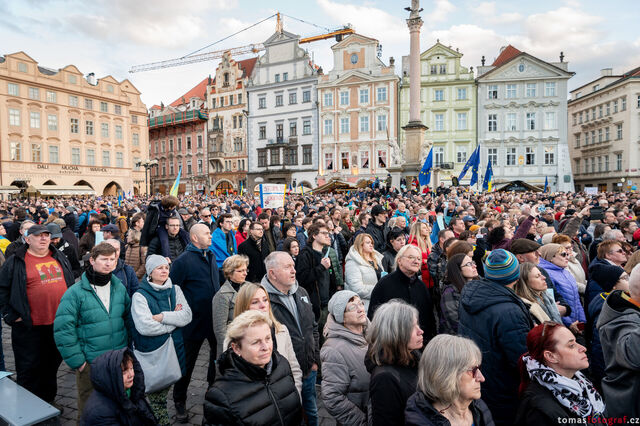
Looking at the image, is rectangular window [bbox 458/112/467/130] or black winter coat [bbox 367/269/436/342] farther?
rectangular window [bbox 458/112/467/130]

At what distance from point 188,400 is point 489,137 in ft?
144

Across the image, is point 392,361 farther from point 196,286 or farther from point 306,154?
point 306,154

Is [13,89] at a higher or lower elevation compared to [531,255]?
higher

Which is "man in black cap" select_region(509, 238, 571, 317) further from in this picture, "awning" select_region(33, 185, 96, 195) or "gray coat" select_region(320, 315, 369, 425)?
"awning" select_region(33, 185, 96, 195)

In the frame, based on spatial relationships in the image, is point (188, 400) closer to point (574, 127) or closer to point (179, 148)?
point (179, 148)

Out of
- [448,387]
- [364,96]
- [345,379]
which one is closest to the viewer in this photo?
[448,387]

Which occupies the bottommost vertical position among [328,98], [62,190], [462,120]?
[62,190]

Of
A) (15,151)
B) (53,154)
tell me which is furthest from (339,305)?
(53,154)

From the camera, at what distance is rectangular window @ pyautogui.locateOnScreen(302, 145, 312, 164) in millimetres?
47969

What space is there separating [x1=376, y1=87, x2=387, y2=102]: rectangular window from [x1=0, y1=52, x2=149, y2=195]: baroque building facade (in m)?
31.2

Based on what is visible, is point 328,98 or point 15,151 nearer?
point 15,151

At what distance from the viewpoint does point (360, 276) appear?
5039 mm

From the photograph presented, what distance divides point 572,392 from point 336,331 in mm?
1573

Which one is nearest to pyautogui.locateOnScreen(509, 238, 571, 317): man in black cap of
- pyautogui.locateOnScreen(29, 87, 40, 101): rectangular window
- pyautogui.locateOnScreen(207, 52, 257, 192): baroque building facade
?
pyautogui.locateOnScreen(207, 52, 257, 192): baroque building facade
